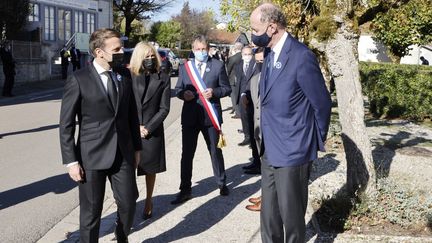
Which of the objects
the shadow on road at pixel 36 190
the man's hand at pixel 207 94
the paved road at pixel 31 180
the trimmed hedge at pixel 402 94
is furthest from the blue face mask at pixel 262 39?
the trimmed hedge at pixel 402 94

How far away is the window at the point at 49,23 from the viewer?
114 feet

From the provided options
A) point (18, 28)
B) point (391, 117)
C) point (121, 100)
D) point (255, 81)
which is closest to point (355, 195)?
point (255, 81)

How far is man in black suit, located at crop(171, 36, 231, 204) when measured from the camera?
6.24 m

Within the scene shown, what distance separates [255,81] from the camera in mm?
5941

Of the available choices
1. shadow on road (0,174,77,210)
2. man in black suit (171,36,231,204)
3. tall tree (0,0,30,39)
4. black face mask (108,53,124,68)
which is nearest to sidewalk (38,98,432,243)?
man in black suit (171,36,231,204)

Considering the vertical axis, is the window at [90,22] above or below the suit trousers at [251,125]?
above

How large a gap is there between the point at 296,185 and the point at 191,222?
1.88 m

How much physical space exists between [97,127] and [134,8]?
5133 cm

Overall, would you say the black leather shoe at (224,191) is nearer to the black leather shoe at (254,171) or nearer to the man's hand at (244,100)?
the black leather shoe at (254,171)

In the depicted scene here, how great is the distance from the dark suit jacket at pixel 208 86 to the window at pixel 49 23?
3040 cm

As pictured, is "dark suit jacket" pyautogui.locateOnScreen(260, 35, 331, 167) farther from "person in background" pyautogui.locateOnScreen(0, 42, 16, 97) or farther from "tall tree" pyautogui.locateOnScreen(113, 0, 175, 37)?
"tall tree" pyautogui.locateOnScreen(113, 0, 175, 37)

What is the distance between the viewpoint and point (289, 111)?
3785mm

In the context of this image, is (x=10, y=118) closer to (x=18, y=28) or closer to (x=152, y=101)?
(x=152, y=101)

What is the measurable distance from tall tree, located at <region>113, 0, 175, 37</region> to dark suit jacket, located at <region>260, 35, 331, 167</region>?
160 feet
